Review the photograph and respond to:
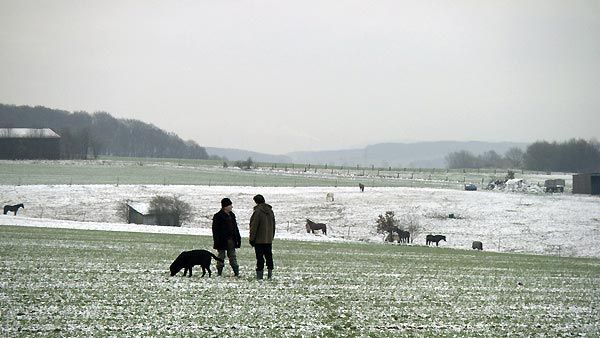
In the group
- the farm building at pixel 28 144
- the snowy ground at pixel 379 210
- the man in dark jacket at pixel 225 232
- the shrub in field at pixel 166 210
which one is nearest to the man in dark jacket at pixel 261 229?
the man in dark jacket at pixel 225 232

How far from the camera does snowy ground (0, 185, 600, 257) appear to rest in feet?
231

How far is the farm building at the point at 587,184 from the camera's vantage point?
350ft

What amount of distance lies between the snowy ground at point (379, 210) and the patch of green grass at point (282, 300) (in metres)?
40.4

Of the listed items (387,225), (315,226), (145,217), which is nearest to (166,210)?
(145,217)

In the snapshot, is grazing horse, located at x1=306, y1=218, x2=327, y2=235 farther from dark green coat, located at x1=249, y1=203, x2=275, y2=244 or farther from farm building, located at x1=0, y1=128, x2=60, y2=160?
farm building, located at x1=0, y1=128, x2=60, y2=160

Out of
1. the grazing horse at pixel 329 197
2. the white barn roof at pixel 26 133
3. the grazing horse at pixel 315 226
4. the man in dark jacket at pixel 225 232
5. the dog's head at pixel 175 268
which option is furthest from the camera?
the white barn roof at pixel 26 133

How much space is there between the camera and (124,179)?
106375 mm

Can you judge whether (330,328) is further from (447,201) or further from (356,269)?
(447,201)

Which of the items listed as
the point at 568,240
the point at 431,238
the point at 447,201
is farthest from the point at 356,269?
the point at 447,201

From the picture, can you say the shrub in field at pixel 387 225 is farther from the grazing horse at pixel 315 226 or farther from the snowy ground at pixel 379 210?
the grazing horse at pixel 315 226

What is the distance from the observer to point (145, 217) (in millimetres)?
69375

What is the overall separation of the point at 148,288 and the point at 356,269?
9.46 metres

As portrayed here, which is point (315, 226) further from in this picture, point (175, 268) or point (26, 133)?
point (26, 133)

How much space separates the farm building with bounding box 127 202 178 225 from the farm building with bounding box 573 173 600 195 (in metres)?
61.9
